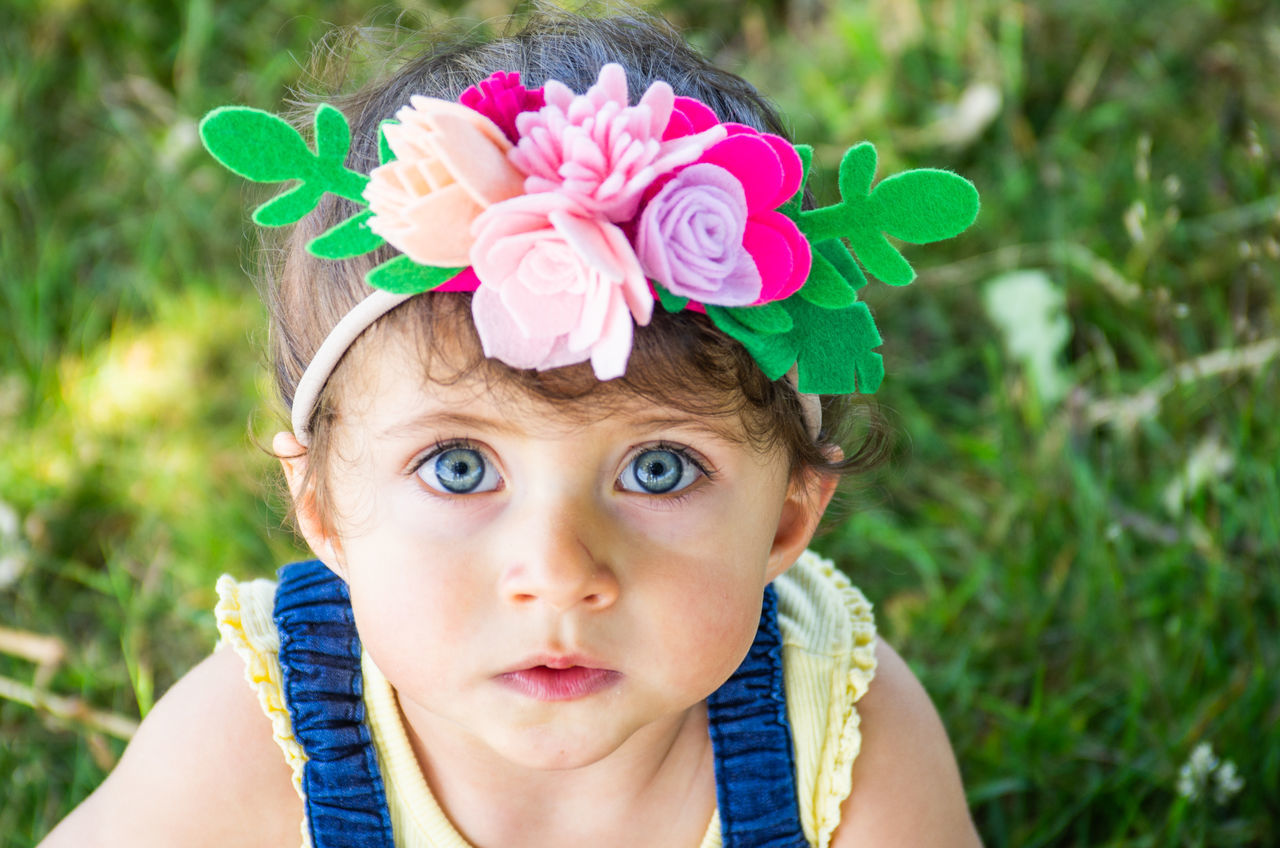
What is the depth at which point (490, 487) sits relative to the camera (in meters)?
1.24

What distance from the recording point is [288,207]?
1148 mm

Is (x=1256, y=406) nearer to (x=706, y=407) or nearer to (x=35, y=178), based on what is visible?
(x=706, y=407)

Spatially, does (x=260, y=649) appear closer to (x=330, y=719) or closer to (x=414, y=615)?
(x=330, y=719)

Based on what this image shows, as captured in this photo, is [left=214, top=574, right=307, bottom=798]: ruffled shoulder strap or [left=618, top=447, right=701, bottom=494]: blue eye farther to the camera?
[left=214, top=574, right=307, bottom=798]: ruffled shoulder strap

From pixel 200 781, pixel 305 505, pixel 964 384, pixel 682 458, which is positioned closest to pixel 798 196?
pixel 682 458

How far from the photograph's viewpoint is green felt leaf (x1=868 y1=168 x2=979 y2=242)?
1.19 meters

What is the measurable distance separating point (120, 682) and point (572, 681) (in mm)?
1110

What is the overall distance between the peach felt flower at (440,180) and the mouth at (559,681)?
0.39 meters

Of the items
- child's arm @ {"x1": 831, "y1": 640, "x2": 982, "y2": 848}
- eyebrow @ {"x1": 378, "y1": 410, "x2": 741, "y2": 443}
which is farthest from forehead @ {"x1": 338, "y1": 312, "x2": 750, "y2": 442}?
child's arm @ {"x1": 831, "y1": 640, "x2": 982, "y2": 848}

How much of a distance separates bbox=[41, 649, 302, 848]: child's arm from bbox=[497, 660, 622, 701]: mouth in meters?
0.42

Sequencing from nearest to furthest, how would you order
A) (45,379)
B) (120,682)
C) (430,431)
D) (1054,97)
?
(430,431), (120,682), (45,379), (1054,97)

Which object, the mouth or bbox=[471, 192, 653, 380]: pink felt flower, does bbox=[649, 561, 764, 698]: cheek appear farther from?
bbox=[471, 192, 653, 380]: pink felt flower

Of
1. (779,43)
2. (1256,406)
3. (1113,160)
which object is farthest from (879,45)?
(1256,406)

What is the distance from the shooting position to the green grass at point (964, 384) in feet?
6.40
